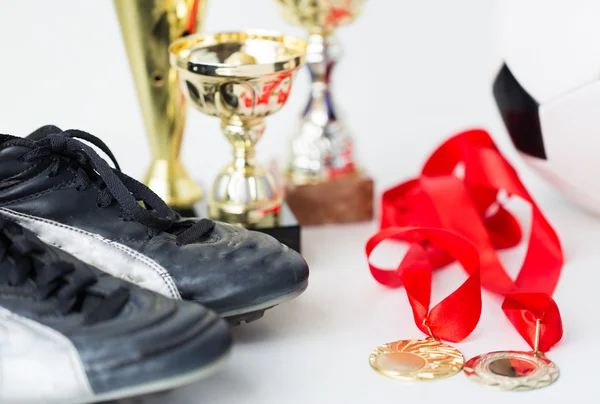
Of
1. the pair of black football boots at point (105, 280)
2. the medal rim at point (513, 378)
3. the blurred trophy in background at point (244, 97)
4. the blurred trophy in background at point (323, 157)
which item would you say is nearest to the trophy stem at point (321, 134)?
the blurred trophy in background at point (323, 157)

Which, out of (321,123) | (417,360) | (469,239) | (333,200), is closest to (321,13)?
(321,123)

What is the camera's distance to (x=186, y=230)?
1.08 m

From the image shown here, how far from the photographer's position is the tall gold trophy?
133cm

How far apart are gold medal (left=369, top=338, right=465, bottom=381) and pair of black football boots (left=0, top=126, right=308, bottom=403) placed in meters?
0.13

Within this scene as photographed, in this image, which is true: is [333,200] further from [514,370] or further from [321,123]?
[514,370]

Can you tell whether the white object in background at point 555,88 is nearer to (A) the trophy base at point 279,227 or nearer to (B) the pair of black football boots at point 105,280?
(A) the trophy base at point 279,227

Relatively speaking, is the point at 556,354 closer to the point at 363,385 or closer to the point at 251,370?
the point at 363,385

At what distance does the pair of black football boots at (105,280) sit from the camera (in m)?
0.86

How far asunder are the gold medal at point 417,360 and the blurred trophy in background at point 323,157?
437mm

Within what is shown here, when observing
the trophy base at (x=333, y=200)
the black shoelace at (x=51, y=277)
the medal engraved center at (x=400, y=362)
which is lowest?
the trophy base at (x=333, y=200)

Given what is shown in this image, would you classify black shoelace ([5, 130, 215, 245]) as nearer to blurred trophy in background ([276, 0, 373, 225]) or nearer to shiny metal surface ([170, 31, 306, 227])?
shiny metal surface ([170, 31, 306, 227])

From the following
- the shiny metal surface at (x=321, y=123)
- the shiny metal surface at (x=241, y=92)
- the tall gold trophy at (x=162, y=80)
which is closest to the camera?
the shiny metal surface at (x=241, y=92)

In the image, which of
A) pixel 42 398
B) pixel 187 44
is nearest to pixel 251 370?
pixel 42 398

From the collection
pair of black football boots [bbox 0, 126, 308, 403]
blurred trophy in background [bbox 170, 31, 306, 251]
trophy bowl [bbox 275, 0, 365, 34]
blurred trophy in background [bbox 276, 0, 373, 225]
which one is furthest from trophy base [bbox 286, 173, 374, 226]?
pair of black football boots [bbox 0, 126, 308, 403]
